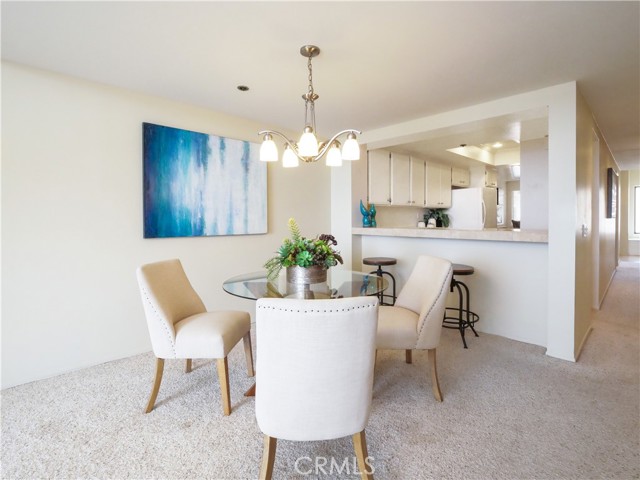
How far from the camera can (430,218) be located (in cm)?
582

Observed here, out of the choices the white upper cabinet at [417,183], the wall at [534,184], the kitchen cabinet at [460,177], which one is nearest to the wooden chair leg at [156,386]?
the white upper cabinet at [417,183]

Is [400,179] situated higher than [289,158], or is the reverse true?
[400,179]

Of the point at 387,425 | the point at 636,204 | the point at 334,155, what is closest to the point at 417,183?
the point at 334,155

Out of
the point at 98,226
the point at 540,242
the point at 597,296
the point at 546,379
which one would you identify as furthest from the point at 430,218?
the point at 98,226

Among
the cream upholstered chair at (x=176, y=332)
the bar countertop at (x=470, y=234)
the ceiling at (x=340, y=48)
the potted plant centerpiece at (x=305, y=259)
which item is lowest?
the cream upholstered chair at (x=176, y=332)

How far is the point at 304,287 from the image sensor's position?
6.86ft

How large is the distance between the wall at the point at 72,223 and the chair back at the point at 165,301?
30.3 inches

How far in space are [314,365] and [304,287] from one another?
35.7 inches

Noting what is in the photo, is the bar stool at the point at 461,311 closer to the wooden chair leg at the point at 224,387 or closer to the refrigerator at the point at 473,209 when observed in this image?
the wooden chair leg at the point at 224,387

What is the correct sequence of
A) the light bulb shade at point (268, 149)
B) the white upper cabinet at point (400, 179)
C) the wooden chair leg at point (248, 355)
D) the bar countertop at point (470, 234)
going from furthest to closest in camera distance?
the white upper cabinet at point (400, 179)
the bar countertop at point (470, 234)
the wooden chair leg at point (248, 355)
the light bulb shade at point (268, 149)

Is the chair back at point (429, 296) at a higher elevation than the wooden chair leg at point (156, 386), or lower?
higher

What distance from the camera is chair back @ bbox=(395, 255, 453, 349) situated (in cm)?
204

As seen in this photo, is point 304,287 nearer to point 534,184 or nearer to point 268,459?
point 268,459

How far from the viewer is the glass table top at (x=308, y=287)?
6.42 ft
